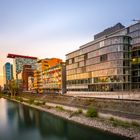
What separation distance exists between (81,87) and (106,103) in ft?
119

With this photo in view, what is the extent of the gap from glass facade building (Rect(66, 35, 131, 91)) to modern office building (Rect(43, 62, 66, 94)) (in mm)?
16112

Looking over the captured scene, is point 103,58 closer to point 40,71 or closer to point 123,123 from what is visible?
point 123,123

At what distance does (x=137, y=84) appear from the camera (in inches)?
2692

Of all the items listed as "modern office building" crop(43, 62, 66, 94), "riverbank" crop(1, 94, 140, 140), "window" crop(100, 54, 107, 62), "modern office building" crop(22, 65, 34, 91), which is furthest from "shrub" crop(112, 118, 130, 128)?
"modern office building" crop(22, 65, 34, 91)

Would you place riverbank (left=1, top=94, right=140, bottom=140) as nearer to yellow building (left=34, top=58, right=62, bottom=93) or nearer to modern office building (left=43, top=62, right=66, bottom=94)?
modern office building (left=43, top=62, right=66, bottom=94)

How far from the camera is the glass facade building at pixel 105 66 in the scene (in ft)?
214

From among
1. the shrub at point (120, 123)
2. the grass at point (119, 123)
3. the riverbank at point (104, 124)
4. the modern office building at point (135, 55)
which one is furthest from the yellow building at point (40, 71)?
the shrub at point (120, 123)

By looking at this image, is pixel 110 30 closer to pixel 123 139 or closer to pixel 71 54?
pixel 71 54

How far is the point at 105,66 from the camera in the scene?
6950 cm

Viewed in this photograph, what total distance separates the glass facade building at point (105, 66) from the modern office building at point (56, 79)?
16.1 m

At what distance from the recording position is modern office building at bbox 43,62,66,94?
102 meters

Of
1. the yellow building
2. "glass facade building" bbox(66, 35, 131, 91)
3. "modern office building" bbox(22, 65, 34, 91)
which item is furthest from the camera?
"modern office building" bbox(22, 65, 34, 91)

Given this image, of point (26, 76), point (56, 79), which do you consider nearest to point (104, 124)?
point (56, 79)

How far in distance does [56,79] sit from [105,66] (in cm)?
4390
